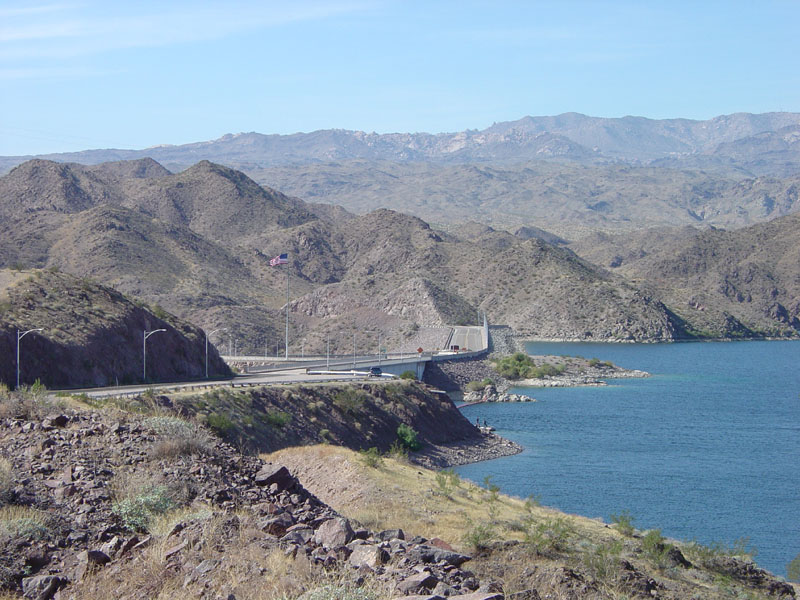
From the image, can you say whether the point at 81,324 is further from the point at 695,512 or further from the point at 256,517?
the point at 256,517

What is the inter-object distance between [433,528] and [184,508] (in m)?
8.42

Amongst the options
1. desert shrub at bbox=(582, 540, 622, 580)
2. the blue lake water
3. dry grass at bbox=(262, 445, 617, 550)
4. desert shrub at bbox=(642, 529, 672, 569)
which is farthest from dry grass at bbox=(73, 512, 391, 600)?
the blue lake water

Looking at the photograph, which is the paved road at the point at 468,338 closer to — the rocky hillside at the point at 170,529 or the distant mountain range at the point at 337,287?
the distant mountain range at the point at 337,287

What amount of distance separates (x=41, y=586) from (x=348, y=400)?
4509cm

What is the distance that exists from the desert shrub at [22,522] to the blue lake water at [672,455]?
94.6 feet

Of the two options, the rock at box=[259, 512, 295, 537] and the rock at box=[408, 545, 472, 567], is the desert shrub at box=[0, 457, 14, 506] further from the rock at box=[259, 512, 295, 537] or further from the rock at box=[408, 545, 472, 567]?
the rock at box=[408, 545, 472, 567]

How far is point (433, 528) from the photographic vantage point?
23.6 m

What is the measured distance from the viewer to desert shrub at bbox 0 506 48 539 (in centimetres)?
1462

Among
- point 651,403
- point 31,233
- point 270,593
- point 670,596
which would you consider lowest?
point 651,403

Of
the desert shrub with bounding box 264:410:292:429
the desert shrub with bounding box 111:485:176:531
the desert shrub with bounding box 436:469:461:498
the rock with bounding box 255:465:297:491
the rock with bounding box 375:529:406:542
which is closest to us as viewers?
the desert shrub with bounding box 111:485:176:531

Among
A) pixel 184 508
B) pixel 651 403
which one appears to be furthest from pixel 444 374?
pixel 184 508

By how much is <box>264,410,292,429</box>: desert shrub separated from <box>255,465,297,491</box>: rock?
30.2 meters

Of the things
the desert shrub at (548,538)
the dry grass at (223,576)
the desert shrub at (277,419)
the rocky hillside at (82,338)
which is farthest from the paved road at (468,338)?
the dry grass at (223,576)

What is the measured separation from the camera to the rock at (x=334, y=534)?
50.1ft
